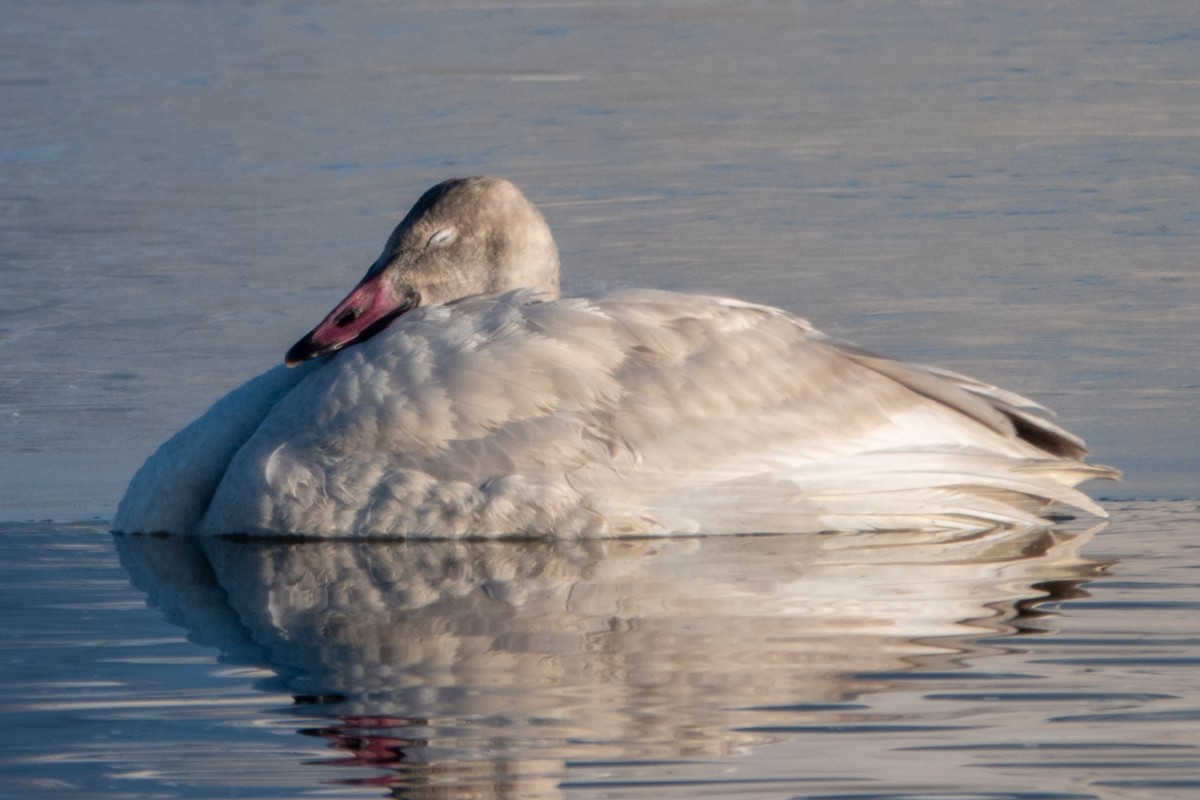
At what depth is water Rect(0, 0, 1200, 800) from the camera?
13.5ft

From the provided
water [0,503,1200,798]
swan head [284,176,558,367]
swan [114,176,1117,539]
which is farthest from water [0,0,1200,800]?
swan head [284,176,558,367]

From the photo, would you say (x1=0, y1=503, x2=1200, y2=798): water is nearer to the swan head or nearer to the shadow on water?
the shadow on water

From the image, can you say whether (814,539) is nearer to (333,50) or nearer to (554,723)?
(554,723)

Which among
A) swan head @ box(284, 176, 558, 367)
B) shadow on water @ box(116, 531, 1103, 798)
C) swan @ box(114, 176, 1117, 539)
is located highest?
swan head @ box(284, 176, 558, 367)

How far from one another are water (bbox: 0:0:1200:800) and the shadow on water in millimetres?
17

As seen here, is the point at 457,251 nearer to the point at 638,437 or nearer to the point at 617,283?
the point at 638,437

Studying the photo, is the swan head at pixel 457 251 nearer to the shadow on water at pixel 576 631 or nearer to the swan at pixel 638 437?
the swan at pixel 638 437

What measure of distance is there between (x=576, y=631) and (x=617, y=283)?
15.9 ft

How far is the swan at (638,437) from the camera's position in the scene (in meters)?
6.11

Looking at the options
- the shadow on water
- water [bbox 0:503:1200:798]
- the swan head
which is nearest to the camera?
water [bbox 0:503:1200:798]

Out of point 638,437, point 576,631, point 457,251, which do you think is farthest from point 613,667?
point 457,251

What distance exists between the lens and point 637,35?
57.3 feet

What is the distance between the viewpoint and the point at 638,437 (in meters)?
6.11

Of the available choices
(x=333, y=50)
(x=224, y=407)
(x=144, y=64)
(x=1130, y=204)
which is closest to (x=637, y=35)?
(x=333, y=50)
